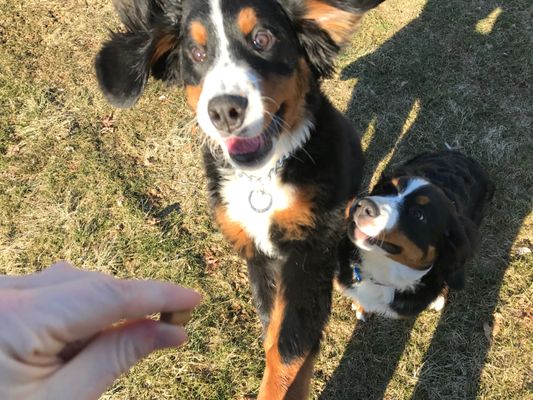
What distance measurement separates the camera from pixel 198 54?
2.35 meters

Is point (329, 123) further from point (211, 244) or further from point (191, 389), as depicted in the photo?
point (191, 389)

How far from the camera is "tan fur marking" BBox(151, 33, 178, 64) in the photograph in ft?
8.13

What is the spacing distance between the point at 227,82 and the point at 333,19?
0.67 metres

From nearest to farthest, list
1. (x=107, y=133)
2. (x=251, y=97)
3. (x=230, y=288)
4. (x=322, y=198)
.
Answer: (x=251, y=97), (x=322, y=198), (x=230, y=288), (x=107, y=133)

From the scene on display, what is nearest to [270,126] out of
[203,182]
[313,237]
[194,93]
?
[194,93]

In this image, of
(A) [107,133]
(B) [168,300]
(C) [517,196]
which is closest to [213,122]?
(B) [168,300]

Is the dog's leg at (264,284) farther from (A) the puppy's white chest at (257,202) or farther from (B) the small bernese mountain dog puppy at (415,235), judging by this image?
(B) the small bernese mountain dog puppy at (415,235)

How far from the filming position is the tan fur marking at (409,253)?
106 inches

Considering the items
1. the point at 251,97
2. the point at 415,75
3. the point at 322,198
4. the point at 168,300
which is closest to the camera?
the point at 168,300

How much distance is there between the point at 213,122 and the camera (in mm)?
2184

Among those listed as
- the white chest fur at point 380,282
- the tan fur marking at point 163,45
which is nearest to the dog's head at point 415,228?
the white chest fur at point 380,282

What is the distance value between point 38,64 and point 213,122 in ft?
11.6

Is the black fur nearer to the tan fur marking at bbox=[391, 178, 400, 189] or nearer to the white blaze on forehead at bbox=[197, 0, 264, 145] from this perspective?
the tan fur marking at bbox=[391, 178, 400, 189]

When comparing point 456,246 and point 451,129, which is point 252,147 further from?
point 451,129
